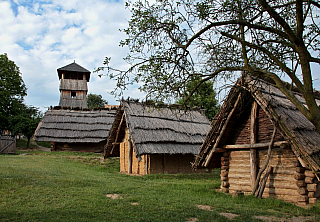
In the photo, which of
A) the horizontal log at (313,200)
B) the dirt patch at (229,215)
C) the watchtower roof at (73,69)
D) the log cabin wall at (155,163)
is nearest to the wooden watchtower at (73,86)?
the watchtower roof at (73,69)

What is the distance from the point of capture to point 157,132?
1703 centimetres

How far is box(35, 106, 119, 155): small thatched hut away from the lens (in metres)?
28.0

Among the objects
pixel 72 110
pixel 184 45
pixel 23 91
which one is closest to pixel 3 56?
pixel 23 91

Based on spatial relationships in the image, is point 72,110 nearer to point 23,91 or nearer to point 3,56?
point 23,91

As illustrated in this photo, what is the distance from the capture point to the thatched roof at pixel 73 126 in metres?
28.0

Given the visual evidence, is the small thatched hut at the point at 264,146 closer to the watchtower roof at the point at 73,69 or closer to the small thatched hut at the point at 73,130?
the small thatched hut at the point at 73,130

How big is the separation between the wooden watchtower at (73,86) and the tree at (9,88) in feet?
17.0

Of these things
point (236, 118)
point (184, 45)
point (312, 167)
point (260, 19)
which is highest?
point (260, 19)

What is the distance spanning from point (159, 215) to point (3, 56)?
119 feet

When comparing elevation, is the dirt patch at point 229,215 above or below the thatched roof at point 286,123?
below

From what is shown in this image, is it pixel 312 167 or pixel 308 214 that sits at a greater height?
pixel 312 167

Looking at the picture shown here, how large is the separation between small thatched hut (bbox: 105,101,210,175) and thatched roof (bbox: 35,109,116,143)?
30.5ft

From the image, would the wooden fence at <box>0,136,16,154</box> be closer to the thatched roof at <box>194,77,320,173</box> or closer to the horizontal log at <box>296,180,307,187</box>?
the thatched roof at <box>194,77,320,173</box>

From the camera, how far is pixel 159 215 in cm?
666
